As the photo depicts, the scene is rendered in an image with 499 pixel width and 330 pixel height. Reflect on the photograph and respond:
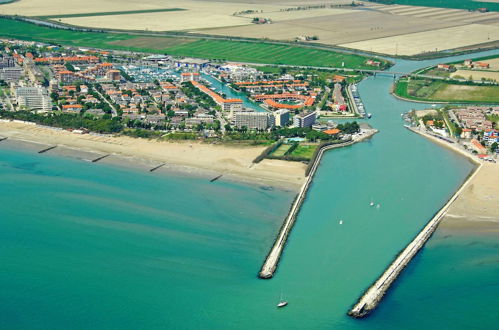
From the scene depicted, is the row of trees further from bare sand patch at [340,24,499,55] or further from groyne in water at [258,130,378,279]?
bare sand patch at [340,24,499,55]

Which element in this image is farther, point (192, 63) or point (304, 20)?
point (304, 20)

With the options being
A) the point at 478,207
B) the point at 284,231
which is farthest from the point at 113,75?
the point at 478,207

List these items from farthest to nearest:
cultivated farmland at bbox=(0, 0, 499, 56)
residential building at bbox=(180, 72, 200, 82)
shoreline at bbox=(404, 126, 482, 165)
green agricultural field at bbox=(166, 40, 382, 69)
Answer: cultivated farmland at bbox=(0, 0, 499, 56) < green agricultural field at bbox=(166, 40, 382, 69) < residential building at bbox=(180, 72, 200, 82) < shoreline at bbox=(404, 126, 482, 165)

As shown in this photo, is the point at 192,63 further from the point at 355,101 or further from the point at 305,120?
the point at 305,120

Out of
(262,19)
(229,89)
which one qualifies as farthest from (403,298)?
(262,19)

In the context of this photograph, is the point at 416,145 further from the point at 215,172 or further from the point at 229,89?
the point at 229,89

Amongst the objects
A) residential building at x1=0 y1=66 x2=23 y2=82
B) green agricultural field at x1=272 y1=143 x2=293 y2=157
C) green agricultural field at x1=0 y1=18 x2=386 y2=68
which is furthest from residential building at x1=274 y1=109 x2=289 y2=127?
residential building at x1=0 y1=66 x2=23 y2=82
